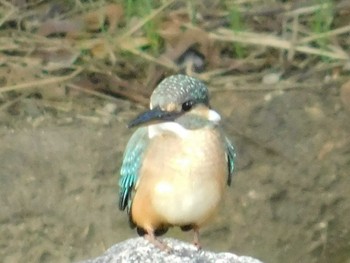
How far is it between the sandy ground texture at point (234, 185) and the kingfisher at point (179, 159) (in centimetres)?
130

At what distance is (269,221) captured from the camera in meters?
4.40

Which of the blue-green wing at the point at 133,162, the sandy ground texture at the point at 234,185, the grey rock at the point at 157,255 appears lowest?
the sandy ground texture at the point at 234,185

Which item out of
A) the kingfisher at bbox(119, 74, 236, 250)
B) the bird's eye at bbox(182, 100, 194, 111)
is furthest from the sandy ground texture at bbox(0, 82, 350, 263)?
the bird's eye at bbox(182, 100, 194, 111)

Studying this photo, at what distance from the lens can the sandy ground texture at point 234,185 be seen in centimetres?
438

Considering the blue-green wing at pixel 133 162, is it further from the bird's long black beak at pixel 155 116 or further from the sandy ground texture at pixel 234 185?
the sandy ground texture at pixel 234 185

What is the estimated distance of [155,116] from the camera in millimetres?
2852

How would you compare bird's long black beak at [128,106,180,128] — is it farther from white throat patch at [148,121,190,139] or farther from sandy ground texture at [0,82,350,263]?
sandy ground texture at [0,82,350,263]

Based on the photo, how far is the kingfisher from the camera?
289 centimetres

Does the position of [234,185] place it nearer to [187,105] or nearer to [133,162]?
[133,162]

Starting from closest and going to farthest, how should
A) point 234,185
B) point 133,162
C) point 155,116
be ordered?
point 155,116
point 133,162
point 234,185

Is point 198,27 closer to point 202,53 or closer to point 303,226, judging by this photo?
point 202,53

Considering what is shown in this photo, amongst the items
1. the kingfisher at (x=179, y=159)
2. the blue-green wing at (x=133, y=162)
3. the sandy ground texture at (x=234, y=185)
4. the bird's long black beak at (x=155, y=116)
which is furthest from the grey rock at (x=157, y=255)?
the sandy ground texture at (x=234, y=185)

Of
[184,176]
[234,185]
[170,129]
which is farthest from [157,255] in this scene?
[234,185]

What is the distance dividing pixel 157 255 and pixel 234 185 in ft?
5.21
